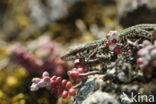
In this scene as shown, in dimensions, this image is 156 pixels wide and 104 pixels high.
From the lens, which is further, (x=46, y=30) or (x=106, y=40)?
(x=46, y=30)

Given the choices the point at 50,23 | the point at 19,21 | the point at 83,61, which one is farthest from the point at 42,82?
the point at 19,21

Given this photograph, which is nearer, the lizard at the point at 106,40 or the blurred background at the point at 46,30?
the lizard at the point at 106,40

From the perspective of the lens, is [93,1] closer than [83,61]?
No

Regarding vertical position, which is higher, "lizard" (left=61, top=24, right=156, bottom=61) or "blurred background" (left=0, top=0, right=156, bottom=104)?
"blurred background" (left=0, top=0, right=156, bottom=104)

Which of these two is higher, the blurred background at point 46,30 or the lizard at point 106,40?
the blurred background at point 46,30

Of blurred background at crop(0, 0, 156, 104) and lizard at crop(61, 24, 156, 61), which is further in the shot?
blurred background at crop(0, 0, 156, 104)

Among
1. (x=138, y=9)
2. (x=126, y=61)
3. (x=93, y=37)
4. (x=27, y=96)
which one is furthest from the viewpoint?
(x=93, y=37)

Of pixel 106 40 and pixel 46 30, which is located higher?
pixel 46 30

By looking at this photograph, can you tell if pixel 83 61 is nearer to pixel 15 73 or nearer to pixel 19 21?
pixel 15 73
